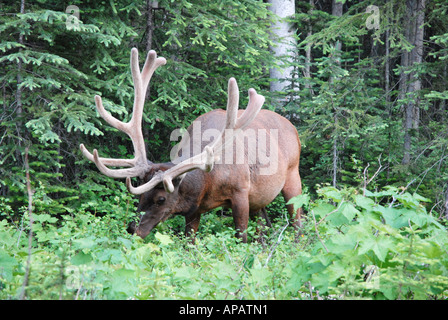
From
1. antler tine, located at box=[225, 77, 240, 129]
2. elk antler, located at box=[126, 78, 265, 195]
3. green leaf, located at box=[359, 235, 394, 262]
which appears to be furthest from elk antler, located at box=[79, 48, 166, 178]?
green leaf, located at box=[359, 235, 394, 262]

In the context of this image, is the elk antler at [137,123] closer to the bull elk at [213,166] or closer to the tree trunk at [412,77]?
the bull elk at [213,166]

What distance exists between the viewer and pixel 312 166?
34.2 ft

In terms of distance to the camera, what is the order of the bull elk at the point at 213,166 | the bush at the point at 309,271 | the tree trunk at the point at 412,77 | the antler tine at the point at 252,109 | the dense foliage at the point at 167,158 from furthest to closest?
1. the tree trunk at the point at 412,77
2. the bull elk at the point at 213,166
3. the antler tine at the point at 252,109
4. the dense foliage at the point at 167,158
5. the bush at the point at 309,271

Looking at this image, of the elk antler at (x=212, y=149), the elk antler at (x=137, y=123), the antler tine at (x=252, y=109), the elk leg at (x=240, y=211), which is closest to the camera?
the elk antler at (x=212, y=149)

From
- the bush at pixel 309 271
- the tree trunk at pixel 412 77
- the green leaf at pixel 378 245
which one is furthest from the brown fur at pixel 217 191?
the green leaf at pixel 378 245

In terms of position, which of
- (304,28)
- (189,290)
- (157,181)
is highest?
(304,28)

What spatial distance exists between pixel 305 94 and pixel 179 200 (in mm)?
4537

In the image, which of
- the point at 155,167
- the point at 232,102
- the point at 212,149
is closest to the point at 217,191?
the point at 155,167

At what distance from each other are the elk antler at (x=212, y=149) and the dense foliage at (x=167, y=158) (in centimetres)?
40

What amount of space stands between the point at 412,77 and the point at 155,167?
5.15 meters

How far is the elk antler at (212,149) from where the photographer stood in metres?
5.83

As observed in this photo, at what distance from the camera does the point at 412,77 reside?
9.04 meters

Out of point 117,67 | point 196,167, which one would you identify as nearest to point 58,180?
point 117,67
